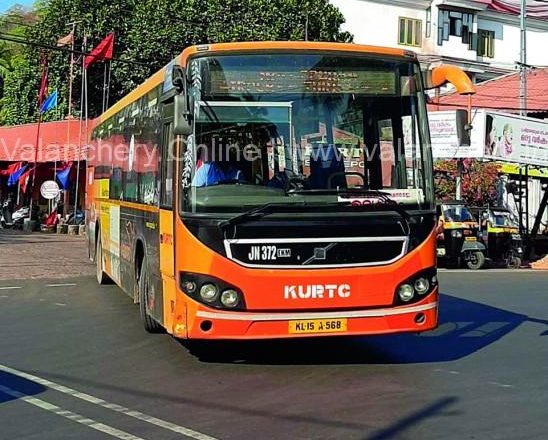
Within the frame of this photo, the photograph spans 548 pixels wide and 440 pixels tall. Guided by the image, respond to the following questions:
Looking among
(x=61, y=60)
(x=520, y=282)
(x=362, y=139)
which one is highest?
(x=61, y=60)

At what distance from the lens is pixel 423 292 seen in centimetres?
816

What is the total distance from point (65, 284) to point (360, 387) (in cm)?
1021

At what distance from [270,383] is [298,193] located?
1.80 m

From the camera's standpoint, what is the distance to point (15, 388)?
7.81m

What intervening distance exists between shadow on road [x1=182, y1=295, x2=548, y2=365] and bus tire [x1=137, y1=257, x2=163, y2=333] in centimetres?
78

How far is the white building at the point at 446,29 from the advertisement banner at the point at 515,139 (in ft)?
86.1

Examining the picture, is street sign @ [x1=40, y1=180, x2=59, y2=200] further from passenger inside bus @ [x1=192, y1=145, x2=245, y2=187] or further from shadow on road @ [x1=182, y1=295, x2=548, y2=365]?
passenger inside bus @ [x1=192, y1=145, x2=245, y2=187]

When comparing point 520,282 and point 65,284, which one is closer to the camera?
point 65,284

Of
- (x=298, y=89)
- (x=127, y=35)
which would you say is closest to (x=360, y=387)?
(x=298, y=89)

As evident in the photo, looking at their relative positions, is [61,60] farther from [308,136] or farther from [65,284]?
[308,136]

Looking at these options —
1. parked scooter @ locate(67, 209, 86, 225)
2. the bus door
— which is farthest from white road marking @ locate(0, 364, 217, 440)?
parked scooter @ locate(67, 209, 86, 225)

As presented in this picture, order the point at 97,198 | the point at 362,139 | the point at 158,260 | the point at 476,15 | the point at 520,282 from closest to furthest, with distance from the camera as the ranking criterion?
the point at 362,139 < the point at 158,260 < the point at 97,198 < the point at 520,282 < the point at 476,15

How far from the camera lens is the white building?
52031mm

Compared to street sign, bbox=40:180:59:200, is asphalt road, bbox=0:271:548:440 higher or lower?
lower
